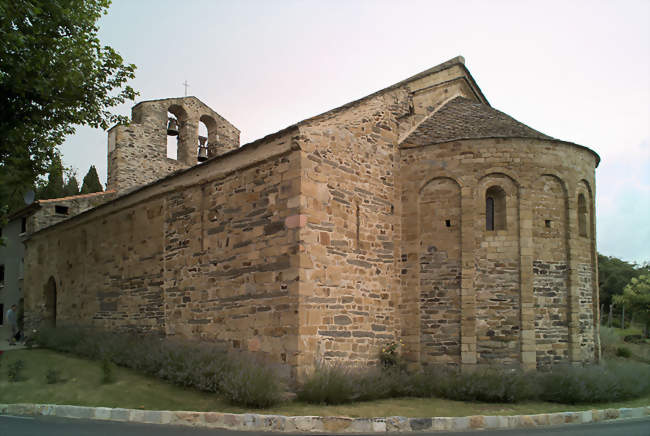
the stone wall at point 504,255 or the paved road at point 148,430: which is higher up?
the stone wall at point 504,255

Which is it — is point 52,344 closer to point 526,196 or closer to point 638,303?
point 526,196

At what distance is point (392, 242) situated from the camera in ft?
40.9

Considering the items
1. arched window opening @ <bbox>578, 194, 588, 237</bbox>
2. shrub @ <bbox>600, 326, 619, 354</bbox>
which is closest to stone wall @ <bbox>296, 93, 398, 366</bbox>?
arched window opening @ <bbox>578, 194, 588, 237</bbox>

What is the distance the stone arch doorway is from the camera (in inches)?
828

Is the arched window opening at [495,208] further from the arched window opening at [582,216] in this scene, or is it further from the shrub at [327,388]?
the shrub at [327,388]

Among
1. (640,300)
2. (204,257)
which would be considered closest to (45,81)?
(204,257)

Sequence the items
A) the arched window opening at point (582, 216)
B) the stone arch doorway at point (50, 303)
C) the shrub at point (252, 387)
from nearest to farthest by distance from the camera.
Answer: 1. the shrub at point (252, 387)
2. the arched window opening at point (582, 216)
3. the stone arch doorway at point (50, 303)

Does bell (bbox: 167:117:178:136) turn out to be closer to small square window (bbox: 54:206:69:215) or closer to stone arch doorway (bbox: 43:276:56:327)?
small square window (bbox: 54:206:69:215)

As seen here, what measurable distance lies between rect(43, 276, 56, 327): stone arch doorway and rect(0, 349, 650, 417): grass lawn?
921 cm

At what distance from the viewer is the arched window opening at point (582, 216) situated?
13133mm

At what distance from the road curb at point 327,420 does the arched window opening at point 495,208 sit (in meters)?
4.44

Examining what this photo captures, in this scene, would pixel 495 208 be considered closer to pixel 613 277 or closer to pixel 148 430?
pixel 148 430

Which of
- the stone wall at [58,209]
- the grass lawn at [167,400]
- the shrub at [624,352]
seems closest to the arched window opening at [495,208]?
the grass lawn at [167,400]

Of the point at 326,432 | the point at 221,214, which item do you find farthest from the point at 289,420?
the point at 221,214
